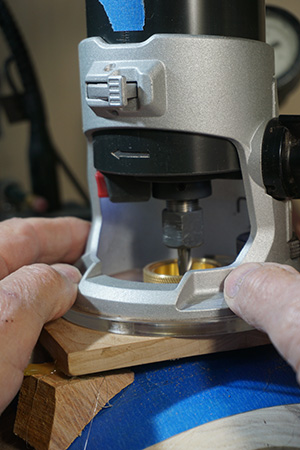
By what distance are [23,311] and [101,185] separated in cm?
22

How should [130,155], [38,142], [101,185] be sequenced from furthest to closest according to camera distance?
[38,142] < [101,185] < [130,155]

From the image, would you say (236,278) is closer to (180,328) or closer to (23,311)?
(180,328)

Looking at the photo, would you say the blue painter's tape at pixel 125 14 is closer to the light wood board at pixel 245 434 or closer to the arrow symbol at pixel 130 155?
the arrow symbol at pixel 130 155

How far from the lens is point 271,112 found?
58 cm

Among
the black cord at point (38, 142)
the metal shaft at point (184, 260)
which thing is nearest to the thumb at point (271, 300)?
the metal shaft at point (184, 260)

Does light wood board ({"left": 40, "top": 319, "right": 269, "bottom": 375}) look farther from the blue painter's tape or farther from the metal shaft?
the blue painter's tape

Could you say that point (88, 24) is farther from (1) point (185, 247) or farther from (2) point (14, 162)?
(2) point (14, 162)

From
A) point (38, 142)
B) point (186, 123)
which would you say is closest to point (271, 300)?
point (186, 123)

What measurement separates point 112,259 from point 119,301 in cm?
17

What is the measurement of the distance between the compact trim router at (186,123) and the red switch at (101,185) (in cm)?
6

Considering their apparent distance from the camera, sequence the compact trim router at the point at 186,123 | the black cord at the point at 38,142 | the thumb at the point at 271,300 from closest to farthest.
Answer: the thumb at the point at 271,300 → the compact trim router at the point at 186,123 → the black cord at the point at 38,142

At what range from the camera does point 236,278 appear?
0.52m

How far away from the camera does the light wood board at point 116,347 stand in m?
0.51

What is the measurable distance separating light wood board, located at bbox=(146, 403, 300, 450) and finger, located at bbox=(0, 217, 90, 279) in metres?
0.29
